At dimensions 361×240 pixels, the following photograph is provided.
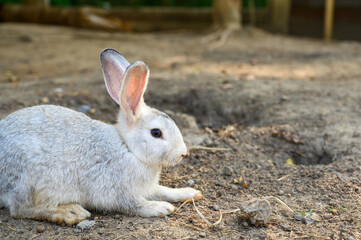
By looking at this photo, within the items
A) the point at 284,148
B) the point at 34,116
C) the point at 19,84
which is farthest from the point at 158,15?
the point at 34,116

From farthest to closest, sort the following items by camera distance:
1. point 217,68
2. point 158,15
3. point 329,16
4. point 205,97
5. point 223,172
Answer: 1. point 158,15
2. point 329,16
3. point 217,68
4. point 205,97
5. point 223,172

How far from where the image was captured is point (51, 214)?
3.01 meters

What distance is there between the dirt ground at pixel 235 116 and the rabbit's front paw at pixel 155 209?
7 centimetres

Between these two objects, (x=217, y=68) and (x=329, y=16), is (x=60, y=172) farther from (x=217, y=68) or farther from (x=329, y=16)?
(x=329, y=16)

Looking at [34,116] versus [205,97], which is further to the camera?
[205,97]

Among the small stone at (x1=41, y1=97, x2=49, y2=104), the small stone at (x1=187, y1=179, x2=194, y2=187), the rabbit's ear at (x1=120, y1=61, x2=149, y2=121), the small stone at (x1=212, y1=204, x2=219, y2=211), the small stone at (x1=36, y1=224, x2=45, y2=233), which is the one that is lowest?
the small stone at (x1=187, y1=179, x2=194, y2=187)

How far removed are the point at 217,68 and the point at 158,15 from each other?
527 centimetres

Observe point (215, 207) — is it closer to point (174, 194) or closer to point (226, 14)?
point (174, 194)

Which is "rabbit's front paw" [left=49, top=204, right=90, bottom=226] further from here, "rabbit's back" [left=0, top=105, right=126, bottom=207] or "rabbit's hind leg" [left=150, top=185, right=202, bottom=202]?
"rabbit's hind leg" [left=150, top=185, right=202, bottom=202]

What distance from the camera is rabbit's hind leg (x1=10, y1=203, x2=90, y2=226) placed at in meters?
2.99

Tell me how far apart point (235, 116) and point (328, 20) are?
5.88 metres

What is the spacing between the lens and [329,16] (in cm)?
998

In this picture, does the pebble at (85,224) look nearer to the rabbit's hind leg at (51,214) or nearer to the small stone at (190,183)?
the rabbit's hind leg at (51,214)

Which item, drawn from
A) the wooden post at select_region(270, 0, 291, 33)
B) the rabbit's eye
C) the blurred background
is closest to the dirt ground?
the rabbit's eye
